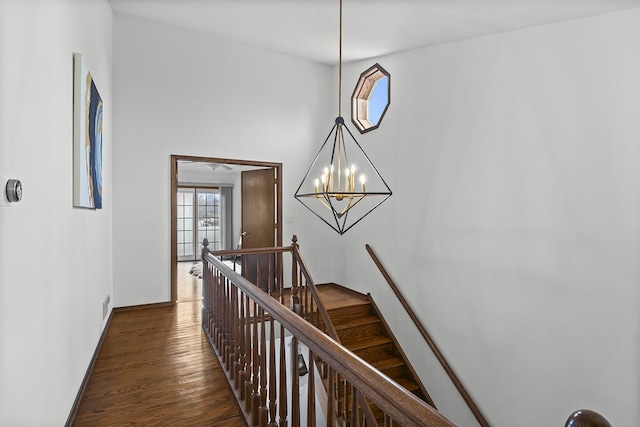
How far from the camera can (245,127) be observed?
4938 mm

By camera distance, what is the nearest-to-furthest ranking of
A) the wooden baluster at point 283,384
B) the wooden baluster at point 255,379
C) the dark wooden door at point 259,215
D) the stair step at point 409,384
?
the wooden baluster at point 283,384, the wooden baluster at point 255,379, the stair step at point 409,384, the dark wooden door at point 259,215

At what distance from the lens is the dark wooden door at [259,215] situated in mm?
5324

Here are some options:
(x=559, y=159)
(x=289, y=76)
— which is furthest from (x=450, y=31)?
(x=289, y=76)

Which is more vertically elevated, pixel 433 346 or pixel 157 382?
pixel 157 382

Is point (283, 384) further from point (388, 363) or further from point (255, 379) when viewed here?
point (388, 363)

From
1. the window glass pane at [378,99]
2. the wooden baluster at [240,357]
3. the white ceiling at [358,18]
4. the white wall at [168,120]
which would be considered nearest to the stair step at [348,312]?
the white wall at [168,120]

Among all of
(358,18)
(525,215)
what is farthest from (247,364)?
(358,18)

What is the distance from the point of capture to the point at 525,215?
3.20 m

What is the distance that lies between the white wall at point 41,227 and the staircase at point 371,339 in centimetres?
280

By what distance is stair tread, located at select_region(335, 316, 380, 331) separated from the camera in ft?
14.6

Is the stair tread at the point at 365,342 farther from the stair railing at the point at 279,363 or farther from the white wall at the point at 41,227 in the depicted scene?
the white wall at the point at 41,227

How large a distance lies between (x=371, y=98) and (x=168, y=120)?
9.29ft

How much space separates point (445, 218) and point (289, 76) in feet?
10.2

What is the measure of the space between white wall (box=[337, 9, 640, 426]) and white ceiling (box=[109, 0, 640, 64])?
17cm
